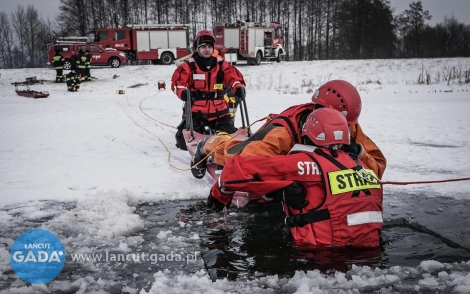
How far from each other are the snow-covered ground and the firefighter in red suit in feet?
1.38

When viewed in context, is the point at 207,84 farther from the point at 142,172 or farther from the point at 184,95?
the point at 142,172

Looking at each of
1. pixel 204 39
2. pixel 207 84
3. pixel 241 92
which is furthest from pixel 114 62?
pixel 241 92

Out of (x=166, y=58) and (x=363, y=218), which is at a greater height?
(x=166, y=58)

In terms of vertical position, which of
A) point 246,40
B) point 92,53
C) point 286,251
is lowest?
point 286,251

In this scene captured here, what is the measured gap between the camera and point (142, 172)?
5.98m

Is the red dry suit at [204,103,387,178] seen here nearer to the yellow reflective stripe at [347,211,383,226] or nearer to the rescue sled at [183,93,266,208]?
the rescue sled at [183,93,266,208]

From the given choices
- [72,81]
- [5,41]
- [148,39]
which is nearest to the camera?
[72,81]

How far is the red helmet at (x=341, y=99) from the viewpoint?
3994mm

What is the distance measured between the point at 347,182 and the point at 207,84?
416 centimetres

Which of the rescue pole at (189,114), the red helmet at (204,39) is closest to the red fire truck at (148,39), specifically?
the red helmet at (204,39)

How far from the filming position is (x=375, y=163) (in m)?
4.17

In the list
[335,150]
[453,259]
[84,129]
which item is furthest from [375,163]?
[84,129]

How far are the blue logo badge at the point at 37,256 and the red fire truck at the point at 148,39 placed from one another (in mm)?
28355

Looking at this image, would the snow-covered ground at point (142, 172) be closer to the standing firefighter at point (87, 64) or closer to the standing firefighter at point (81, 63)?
the standing firefighter at point (81, 63)
